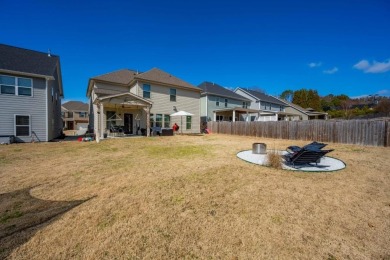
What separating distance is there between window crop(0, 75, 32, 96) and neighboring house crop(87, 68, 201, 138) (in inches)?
181

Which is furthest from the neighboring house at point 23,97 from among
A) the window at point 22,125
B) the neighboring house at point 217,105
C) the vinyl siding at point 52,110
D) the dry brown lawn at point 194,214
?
the neighboring house at point 217,105

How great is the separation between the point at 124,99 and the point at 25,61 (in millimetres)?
8211

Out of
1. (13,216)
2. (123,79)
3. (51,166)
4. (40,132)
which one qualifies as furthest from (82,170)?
(123,79)

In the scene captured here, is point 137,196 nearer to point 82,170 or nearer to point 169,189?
point 169,189

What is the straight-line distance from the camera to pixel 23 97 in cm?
1322

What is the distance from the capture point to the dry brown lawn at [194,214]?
2463 mm

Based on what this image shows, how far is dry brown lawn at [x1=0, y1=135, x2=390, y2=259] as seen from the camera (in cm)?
246

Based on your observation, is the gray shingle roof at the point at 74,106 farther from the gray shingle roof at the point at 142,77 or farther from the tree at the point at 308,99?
the tree at the point at 308,99

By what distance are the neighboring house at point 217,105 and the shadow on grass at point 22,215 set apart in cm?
2317

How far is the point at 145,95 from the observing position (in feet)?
61.9

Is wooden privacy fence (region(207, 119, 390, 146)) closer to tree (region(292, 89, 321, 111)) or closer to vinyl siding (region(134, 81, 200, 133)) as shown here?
vinyl siding (region(134, 81, 200, 133))

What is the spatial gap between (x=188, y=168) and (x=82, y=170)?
3.61m

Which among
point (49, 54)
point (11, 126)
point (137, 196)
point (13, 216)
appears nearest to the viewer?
point (13, 216)

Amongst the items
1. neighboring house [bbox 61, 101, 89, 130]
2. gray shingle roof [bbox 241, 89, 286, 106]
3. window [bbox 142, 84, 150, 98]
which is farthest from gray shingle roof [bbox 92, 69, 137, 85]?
neighboring house [bbox 61, 101, 89, 130]
